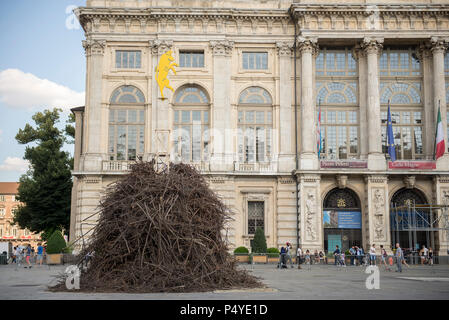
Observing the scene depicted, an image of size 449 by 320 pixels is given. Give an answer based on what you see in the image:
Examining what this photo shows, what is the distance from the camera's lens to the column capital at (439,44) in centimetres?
4575

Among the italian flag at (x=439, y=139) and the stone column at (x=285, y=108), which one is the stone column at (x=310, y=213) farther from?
the italian flag at (x=439, y=139)

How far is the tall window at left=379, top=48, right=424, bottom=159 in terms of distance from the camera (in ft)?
154

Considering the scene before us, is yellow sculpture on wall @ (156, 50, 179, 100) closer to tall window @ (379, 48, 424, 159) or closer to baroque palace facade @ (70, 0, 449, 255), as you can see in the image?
baroque palace facade @ (70, 0, 449, 255)

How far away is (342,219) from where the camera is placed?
150ft

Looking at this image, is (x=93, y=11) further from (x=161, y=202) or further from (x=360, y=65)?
(x=161, y=202)

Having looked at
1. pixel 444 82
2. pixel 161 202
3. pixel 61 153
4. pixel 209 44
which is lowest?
pixel 161 202

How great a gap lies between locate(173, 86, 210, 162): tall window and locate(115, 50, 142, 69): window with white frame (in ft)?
13.9

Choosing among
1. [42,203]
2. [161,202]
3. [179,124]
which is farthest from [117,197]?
[42,203]

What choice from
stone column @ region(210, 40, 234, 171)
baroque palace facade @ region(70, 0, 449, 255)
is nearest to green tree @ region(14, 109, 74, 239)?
baroque palace facade @ region(70, 0, 449, 255)

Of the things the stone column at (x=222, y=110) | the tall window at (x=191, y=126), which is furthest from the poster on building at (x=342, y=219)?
the tall window at (x=191, y=126)

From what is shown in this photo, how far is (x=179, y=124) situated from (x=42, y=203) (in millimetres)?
19135

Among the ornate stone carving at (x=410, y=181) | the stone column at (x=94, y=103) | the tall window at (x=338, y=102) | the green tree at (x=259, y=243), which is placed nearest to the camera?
the green tree at (x=259, y=243)

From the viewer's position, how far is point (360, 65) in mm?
47125

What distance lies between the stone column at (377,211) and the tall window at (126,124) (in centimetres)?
1824
